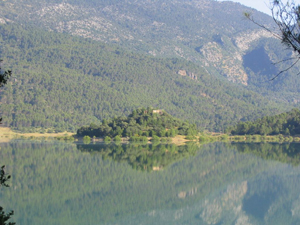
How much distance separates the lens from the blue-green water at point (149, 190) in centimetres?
3307

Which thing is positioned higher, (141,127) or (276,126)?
(276,126)

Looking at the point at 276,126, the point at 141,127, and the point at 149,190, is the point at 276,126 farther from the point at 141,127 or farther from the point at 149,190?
the point at 149,190

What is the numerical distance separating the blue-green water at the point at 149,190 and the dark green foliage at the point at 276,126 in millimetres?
62711

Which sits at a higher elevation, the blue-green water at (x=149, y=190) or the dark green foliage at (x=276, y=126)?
the dark green foliage at (x=276, y=126)

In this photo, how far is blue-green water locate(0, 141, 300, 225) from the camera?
109ft

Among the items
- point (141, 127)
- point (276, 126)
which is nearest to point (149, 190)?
point (141, 127)

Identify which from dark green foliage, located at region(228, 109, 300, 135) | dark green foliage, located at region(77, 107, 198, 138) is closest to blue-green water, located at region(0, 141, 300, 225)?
dark green foliage, located at region(77, 107, 198, 138)

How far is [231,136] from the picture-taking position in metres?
136

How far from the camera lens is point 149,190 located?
1668 inches

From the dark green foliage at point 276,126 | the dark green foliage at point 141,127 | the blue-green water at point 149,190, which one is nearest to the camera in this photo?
the blue-green water at point 149,190

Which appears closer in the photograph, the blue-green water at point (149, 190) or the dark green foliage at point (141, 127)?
the blue-green water at point (149, 190)

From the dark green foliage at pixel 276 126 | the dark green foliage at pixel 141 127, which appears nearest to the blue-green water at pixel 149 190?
the dark green foliage at pixel 141 127

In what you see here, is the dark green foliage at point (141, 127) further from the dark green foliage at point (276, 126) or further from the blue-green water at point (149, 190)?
the blue-green water at point (149, 190)

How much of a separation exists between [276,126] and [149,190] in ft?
303
